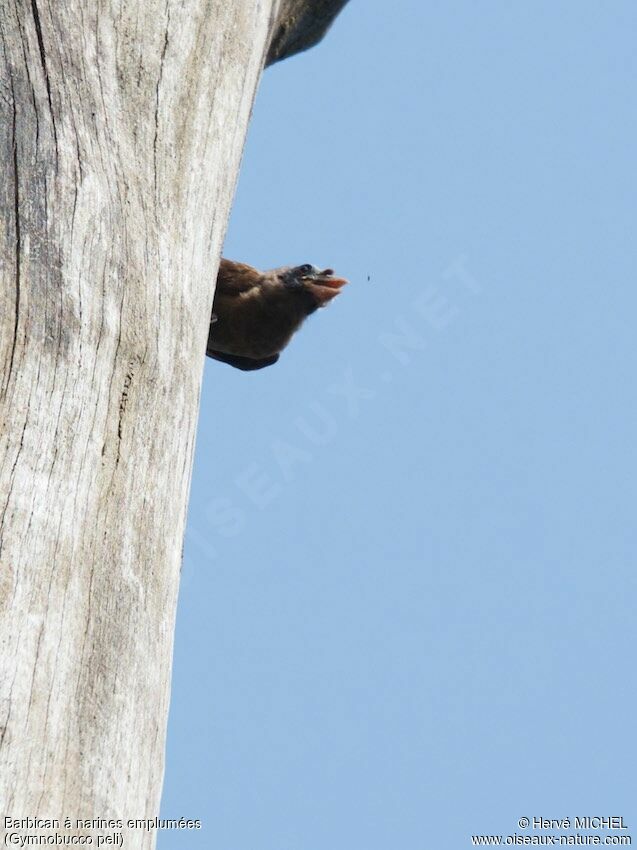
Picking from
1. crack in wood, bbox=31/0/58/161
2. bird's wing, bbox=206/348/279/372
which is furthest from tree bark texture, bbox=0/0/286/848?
bird's wing, bbox=206/348/279/372

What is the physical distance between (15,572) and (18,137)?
1013mm

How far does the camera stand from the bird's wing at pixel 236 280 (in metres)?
6.62

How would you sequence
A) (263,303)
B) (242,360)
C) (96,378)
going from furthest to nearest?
(242,360) → (263,303) → (96,378)

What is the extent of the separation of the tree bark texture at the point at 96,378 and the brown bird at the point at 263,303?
3.29m

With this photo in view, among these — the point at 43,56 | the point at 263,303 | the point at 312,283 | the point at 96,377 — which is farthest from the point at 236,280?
the point at 96,377

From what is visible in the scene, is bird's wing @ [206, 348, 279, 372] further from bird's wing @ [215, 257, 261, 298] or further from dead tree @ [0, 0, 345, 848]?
dead tree @ [0, 0, 345, 848]

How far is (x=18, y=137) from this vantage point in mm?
2676

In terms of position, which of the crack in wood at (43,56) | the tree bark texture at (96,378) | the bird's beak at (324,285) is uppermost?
the bird's beak at (324,285)

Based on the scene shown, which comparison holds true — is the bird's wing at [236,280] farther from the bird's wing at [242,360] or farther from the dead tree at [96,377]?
the dead tree at [96,377]

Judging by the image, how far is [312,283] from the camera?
6566mm

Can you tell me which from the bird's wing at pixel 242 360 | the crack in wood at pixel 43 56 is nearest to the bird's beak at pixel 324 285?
the bird's wing at pixel 242 360

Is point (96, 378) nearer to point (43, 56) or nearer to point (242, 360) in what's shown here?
point (43, 56)

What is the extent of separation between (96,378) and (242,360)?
4261 millimetres

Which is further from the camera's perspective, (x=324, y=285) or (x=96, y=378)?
(x=324, y=285)
